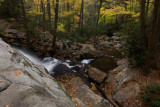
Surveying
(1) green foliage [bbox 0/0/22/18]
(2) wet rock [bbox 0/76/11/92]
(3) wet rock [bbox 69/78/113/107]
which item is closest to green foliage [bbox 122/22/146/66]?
(3) wet rock [bbox 69/78/113/107]

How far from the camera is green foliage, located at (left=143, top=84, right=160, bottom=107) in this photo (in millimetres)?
3818

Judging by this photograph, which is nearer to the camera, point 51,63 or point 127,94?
point 127,94

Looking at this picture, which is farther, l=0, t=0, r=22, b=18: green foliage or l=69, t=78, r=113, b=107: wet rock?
l=0, t=0, r=22, b=18: green foliage

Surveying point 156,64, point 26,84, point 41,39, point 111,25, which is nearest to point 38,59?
point 41,39

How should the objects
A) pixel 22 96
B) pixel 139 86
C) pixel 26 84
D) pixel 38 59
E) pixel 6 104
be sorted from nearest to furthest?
pixel 6 104
pixel 22 96
pixel 26 84
pixel 139 86
pixel 38 59

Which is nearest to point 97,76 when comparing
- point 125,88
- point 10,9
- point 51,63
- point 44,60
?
point 125,88

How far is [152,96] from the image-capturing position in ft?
13.5

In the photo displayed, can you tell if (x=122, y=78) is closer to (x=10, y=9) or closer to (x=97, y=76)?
(x=97, y=76)

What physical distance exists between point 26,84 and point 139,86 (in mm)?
5336

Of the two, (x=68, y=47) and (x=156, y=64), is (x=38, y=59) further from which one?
(x=156, y=64)

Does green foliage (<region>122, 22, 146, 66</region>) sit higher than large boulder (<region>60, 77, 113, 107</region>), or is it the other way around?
green foliage (<region>122, 22, 146, 66</region>)

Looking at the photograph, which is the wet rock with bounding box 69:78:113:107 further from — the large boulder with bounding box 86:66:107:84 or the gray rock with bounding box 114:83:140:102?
the large boulder with bounding box 86:66:107:84

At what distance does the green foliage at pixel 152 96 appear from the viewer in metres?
3.82

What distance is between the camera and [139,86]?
5.15 metres
